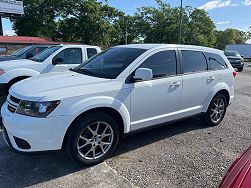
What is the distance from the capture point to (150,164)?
3932mm

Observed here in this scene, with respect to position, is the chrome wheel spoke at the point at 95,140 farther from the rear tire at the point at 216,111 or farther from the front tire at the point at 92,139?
the rear tire at the point at 216,111

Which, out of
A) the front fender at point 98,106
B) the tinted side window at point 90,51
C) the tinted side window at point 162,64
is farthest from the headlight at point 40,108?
the tinted side window at point 90,51

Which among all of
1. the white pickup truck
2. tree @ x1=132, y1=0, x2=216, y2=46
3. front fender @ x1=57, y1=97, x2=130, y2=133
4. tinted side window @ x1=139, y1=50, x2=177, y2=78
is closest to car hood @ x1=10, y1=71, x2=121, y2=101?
front fender @ x1=57, y1=97, x2=130, y2=133

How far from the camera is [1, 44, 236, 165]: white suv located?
3.44 metres

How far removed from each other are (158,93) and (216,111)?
6.38ft

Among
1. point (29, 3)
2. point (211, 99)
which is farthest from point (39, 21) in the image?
point (211, 99)

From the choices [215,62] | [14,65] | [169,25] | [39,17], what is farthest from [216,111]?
[169,25]

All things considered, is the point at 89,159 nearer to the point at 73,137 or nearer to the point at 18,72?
the point at 73,137

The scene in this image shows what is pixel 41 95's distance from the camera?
11.3ft

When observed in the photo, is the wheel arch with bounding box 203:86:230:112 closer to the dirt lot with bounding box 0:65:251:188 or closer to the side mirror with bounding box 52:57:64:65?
the dirt lot with bounding box 0:65:251:188

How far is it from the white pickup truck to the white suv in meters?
2.89

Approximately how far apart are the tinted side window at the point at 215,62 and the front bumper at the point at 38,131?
3334 mm

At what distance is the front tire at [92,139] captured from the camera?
362 centimetres

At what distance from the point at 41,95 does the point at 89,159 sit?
1151 millimetres
